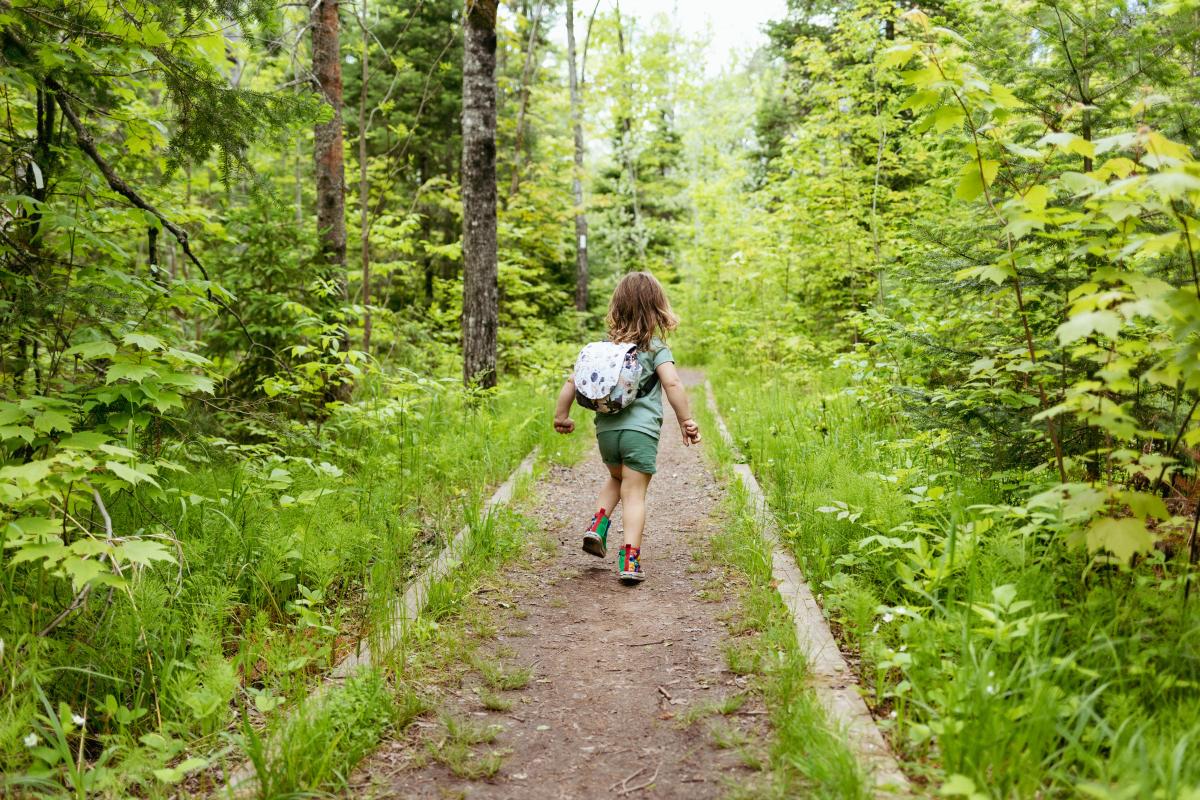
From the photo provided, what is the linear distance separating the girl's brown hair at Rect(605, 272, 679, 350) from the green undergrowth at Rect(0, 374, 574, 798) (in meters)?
1.66

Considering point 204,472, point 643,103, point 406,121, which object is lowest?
point 204,472

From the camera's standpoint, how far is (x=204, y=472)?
4762 mm

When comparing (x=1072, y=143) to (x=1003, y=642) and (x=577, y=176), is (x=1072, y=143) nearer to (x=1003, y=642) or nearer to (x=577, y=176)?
(x=1003, y=642)

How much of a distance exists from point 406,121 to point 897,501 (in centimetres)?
1409

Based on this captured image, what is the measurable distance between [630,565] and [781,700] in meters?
1.82

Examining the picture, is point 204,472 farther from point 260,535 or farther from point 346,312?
point 346,312

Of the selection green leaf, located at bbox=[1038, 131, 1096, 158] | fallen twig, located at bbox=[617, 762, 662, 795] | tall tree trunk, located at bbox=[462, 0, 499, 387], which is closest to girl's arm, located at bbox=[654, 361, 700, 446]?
fallen twig, located at bbox=[617, 762, 662, 795]

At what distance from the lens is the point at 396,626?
3498mm

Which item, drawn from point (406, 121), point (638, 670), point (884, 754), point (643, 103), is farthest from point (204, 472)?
point (643, 103)

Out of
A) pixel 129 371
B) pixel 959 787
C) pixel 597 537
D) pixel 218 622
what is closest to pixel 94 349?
pixel 129 371

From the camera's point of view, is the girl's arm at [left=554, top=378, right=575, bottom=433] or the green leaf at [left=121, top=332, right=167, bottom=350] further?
the girl's arm at [left=554, top=378, right=575, bottom=433]

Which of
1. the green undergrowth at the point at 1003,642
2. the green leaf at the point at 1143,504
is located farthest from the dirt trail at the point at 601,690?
the green leaf at the point at 1143,504

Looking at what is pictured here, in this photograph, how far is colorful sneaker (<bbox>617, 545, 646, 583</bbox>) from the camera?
14.8 feet

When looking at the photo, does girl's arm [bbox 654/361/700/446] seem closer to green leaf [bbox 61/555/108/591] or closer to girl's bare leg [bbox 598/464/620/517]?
girl's bare leg [bbox 598/464/620/517]
